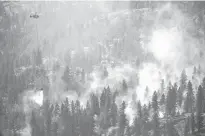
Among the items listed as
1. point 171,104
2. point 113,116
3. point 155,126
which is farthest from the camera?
point 113,116

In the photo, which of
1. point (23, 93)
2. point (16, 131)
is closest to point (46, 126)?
point (16, 131)

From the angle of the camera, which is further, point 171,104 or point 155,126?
point 171,104

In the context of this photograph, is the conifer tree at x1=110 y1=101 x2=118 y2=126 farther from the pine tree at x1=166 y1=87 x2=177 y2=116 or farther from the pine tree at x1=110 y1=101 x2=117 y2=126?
the pine tree at x1=166 y1=87 x2=177 y2=116

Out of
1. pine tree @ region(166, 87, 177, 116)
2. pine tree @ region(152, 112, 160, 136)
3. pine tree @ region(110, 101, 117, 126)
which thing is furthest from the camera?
pine tree @ region(110, 101, 117, 126)

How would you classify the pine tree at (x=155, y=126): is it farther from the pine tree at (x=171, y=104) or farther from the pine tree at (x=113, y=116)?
the pine tree at (x=113, y=116)

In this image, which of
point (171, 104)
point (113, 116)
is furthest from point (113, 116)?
point (171, 104)

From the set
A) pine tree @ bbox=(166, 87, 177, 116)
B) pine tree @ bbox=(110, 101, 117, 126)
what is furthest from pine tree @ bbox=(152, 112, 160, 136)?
pine tree @ bbox=(110, 101, 117, 126)

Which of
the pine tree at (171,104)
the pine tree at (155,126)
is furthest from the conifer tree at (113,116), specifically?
the pine tree at (171,104)

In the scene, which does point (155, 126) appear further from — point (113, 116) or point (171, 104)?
point (113, 116)

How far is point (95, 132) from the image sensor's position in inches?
5719

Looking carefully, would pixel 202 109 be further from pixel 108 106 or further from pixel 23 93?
pixel 23 93

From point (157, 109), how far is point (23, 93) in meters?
86.6

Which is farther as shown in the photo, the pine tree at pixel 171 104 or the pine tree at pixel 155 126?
the pine tree at pixel 171 104

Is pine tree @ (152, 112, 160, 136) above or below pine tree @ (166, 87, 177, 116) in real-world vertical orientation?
below
